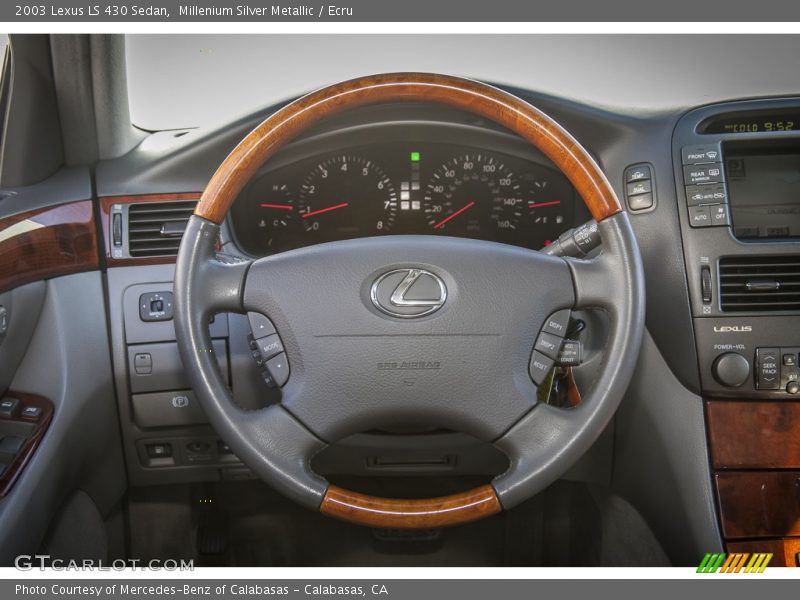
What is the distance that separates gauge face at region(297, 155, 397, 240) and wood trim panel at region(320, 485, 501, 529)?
31.0 inches

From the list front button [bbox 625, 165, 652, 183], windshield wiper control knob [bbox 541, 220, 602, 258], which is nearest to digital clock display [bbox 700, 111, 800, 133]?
front button [bbox 625, 165, 652, 183]

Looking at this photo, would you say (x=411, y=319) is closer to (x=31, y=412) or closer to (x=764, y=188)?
(x=31, y=412)

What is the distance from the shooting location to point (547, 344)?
1285 mm

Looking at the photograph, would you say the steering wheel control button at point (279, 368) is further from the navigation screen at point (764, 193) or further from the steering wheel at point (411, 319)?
the navigation screen at point (764, 193)

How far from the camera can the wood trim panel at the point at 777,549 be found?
1.61 meters

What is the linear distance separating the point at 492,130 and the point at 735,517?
1.03 m

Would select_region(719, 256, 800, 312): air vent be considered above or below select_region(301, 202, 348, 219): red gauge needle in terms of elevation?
below

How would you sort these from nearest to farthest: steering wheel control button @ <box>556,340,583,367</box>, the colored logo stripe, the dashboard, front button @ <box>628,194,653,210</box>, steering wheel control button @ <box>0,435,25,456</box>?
1. steering wheel control button @ <box>556,340,583,367</box>
2. steering wheel control button @ <box>0,435,25,456</box>
3. the colored logo stripe
4. front button @ <box>628,194,653,210</box>
5. the dashboard

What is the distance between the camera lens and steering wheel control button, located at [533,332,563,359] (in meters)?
1.28

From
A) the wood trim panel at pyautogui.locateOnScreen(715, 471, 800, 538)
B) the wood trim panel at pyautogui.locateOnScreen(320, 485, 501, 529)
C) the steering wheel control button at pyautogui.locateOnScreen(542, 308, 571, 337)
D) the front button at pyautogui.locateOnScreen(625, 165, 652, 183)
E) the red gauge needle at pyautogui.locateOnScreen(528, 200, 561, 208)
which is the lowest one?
the wood trim panel at pyautogui.locateOnScreen(715, 471, 800, 538)

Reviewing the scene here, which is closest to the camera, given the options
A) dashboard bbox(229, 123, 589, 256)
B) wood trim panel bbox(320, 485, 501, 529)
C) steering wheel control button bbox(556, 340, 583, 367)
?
wood trim panel bbox(320, 485, 501, 529)

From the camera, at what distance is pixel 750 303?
1645 mm

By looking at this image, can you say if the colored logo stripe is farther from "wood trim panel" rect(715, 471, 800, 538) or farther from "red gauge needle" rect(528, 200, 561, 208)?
"red gauge needle" rect(528, 200, 561, 208)

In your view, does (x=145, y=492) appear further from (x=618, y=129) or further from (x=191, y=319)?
(x=618, y=129)
